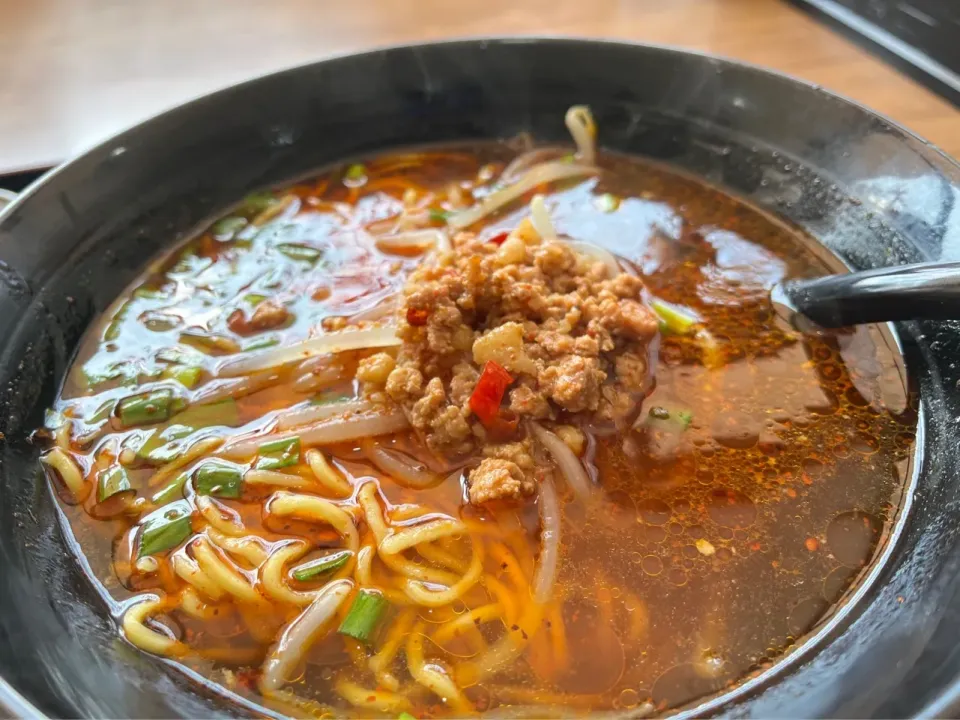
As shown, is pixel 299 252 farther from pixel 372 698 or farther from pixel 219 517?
pixel 372 698

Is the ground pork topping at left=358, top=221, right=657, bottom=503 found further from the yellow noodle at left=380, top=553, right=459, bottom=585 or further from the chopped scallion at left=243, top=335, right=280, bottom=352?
the chopped scallion at left=243, top=335, right=280, bottom=352

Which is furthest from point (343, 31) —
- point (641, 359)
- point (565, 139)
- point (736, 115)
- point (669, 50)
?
point (641, 359)

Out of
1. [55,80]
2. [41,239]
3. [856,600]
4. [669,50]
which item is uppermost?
[55,80]

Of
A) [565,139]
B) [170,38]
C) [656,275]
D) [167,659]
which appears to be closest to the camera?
[167,659]

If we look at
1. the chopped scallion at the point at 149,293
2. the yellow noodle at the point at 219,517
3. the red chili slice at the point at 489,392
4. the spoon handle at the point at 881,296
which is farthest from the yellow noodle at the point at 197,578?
the spoon handle at the point at 881,296

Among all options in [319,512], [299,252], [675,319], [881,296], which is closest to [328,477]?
[319,512]

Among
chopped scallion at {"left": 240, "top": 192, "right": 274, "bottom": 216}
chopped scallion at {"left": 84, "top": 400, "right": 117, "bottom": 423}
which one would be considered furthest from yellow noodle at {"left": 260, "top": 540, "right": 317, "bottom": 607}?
chopped scallion at {"left": 240, "top": 192, "right": 274, "bottom": 216}

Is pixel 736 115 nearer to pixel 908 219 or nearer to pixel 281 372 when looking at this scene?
pixel 908 219

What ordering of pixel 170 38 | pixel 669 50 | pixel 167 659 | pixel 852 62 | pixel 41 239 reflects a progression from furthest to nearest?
1. pixel 170 38
2. pixel 852 62
3. pixel 669 50
4. pixel 41 239
5. pixel 167 659
